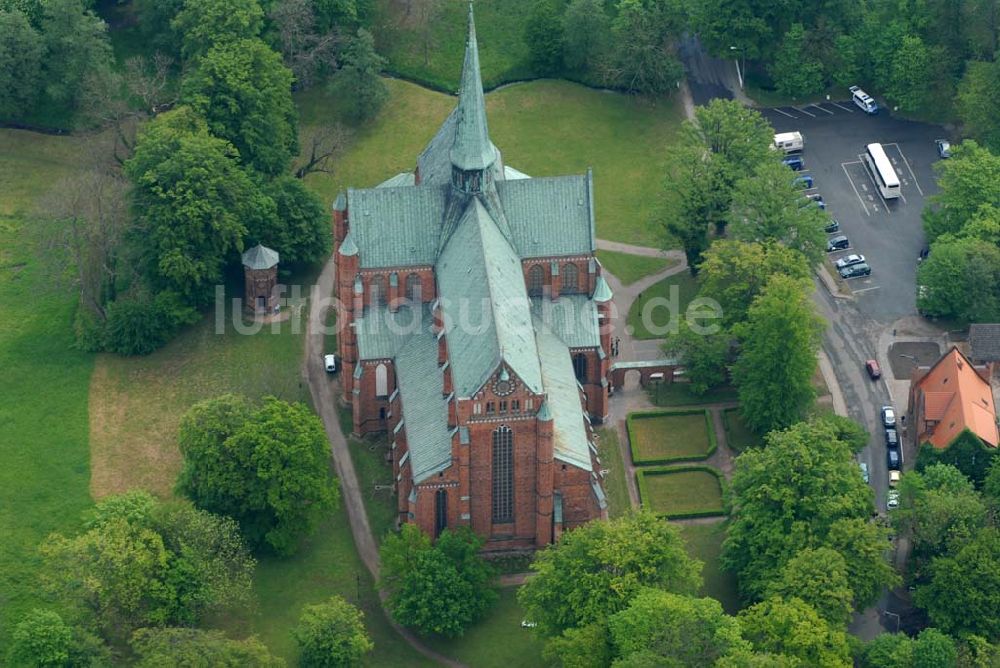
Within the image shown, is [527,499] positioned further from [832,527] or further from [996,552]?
[996,552]

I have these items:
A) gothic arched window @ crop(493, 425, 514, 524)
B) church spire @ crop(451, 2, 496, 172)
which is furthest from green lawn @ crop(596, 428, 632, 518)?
church spire @ crop(451, 2, 496, 172)

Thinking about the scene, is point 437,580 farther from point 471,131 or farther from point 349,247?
point 471,131

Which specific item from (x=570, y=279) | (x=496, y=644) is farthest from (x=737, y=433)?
(x=496, y=644)

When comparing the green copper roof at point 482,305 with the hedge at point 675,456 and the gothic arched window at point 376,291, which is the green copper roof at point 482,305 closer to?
the gothic arched window at point 376,291

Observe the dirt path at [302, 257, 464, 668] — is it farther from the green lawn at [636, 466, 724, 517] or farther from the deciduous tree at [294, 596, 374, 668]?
the green lawn at [636, 466, 724, 517]

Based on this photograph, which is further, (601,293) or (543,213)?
(601,293)
